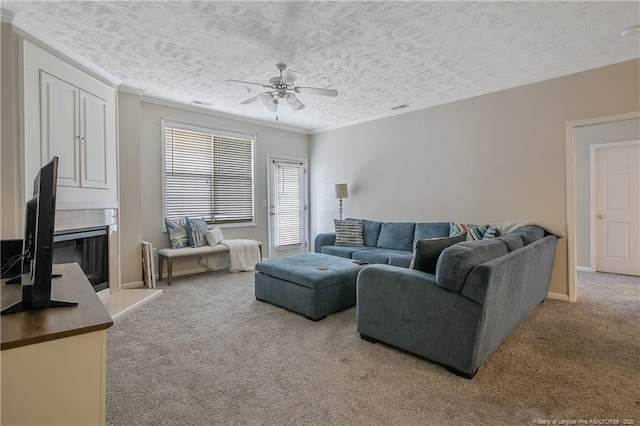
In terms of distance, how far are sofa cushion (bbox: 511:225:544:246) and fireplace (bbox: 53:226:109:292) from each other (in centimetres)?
445

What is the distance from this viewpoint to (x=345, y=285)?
333cm

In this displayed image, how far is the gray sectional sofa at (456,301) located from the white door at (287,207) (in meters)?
3.91

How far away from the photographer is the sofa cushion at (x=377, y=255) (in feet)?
14.3

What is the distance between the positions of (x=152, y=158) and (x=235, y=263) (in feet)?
6.65

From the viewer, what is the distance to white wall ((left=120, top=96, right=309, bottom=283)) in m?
4.23

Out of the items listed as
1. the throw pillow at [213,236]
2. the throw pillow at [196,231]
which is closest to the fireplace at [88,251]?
the throw pillow at [196,231]

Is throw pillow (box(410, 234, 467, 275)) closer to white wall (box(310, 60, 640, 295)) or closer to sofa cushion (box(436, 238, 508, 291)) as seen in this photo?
sofa cushion (box(436, 238, 508, 291))

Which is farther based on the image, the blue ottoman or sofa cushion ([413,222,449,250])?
sofa cushion ([413,222,449,250])

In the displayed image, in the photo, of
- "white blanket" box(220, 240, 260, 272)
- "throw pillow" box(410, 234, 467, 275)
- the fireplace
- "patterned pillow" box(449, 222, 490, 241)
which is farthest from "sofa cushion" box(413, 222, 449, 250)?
the fireplace

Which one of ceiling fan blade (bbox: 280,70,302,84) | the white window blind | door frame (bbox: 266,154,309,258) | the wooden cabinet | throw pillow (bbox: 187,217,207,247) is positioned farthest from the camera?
the white window blind

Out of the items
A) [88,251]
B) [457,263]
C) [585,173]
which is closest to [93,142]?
[88,251]

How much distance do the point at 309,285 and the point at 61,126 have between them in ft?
9.42

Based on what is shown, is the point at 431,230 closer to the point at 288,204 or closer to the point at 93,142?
the point at 288,204

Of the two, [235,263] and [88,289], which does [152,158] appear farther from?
[88,289]
